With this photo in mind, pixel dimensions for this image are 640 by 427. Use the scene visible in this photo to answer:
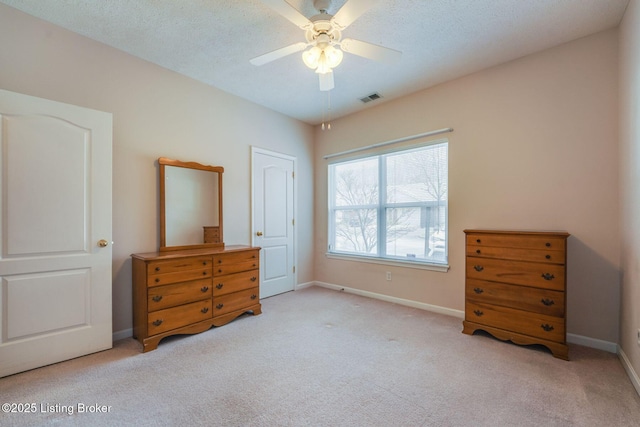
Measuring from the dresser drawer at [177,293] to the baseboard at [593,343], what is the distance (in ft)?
11.6

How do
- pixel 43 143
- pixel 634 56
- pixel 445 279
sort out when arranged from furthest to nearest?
pixel 445 279 → pixel 43 143 → pixel 634 56

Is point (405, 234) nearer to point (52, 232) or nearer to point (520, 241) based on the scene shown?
point (520, 241)

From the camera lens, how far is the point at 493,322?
2.64 meters

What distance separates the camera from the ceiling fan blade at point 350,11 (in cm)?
169

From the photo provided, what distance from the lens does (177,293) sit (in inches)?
105

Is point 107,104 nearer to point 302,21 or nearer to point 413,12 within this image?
point 302,21

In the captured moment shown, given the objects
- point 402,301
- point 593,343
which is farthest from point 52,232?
point 593,343

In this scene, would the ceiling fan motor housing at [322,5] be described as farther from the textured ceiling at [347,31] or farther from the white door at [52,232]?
the white door at [52,232]

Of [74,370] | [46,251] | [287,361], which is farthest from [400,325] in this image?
[46,251]

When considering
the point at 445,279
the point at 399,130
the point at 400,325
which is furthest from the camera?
the point at 399,130

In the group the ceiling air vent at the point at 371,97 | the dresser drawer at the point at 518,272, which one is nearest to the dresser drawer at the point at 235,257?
the dresser drawer at the point at 518,272

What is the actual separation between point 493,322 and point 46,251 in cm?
393

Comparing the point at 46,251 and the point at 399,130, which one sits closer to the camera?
the point at 46,251

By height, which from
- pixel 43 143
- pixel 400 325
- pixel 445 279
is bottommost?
pixel 400 325
